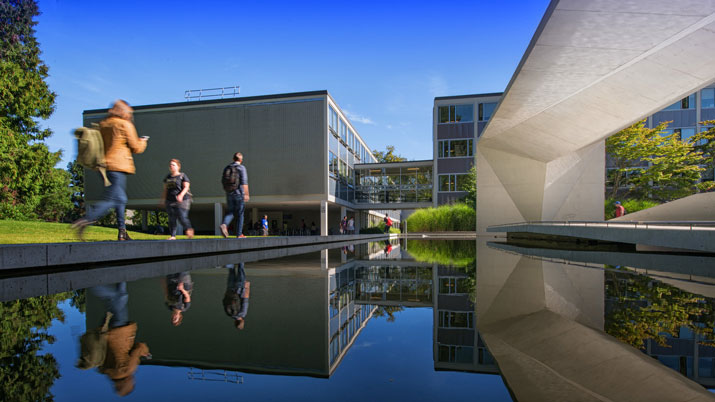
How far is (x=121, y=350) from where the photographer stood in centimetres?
150

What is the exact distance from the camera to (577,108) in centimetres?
1341

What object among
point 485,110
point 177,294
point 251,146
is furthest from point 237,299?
point 485,110

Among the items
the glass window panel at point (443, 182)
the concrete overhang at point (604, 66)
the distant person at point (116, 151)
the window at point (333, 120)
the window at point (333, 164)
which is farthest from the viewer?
the glass window panel at point (443, 182)

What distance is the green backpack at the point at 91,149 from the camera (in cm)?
559

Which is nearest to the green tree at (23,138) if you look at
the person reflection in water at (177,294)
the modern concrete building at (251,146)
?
the modern concrete building at (251,146)

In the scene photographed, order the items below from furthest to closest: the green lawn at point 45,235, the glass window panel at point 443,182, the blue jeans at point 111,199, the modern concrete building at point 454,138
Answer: the glass window panel at point 443,182 → the modern concrete building at point 454,138 → the green lawn at point 45,235 → the blue jeans at point 111,199

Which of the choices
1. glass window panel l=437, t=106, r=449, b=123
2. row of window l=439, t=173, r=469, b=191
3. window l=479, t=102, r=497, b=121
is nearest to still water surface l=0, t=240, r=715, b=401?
row of window l=439, t=173, r=469, b=191

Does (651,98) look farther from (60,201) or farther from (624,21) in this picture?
(60,201)

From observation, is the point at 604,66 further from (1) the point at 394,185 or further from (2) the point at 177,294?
(1) the point at 394,185

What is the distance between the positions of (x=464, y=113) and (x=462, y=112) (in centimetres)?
22

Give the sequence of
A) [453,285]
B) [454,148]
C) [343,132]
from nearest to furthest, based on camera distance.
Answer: [453,285] → [343,132] → [454,148]

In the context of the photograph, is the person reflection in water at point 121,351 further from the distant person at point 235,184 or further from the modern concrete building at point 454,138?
the modern concrete building at point 454,138

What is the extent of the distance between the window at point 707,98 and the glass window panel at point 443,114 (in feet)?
73.0

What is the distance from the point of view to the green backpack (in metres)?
5.59
